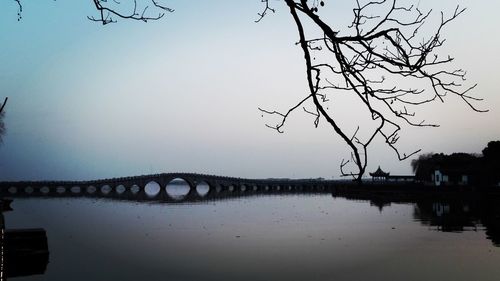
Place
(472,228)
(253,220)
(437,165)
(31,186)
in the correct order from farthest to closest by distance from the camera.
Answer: (31,186), (437,165), (253,220), (472,228)

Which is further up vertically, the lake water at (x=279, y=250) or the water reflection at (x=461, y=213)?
the water reflection at (x=461, y=213)

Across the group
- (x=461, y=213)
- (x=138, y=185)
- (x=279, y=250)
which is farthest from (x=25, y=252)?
(x=138, y=185)

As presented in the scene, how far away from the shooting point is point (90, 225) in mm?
41719

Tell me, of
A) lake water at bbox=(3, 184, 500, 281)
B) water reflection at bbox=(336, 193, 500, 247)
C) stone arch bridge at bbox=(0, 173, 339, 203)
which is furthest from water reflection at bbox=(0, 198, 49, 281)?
stone arch bridge at bbox=(0, 173, 339, 203)

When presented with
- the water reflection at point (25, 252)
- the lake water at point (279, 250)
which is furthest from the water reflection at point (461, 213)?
the water reflection at point (25, 252)

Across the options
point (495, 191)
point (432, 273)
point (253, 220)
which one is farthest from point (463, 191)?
point (432, 273)

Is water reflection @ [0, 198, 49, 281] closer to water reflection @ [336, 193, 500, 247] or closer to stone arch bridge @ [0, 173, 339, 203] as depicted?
water reflection @ [336, 193, 500, 247]

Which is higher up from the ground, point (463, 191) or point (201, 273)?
point (463, 191)

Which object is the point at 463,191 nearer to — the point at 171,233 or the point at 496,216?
the point at 496,216

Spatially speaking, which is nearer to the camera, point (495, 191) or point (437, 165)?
point (495, 191)

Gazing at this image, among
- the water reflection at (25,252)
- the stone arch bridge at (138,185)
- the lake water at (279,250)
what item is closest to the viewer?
the water reflection at (25,252)

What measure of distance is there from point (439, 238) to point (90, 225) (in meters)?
25.2

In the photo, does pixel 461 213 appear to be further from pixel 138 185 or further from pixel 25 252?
pixel 138 185

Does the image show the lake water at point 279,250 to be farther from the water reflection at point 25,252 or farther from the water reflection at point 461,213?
the water reflection at point 25,252
